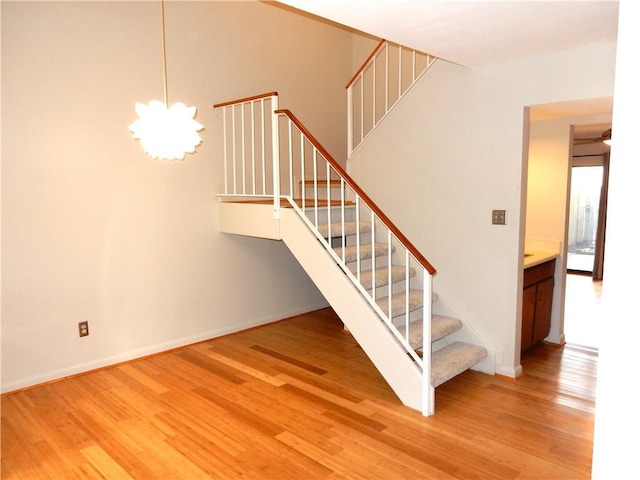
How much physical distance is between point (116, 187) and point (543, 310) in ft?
13.1

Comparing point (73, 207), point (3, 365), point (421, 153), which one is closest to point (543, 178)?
point (421, 153)

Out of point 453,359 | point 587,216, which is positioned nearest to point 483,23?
point 453,359

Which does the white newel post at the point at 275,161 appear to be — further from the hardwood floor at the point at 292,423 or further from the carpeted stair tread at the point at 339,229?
the hardwood floor at the point at 292,423

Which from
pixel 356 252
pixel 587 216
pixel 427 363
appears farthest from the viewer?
pixel 587 216

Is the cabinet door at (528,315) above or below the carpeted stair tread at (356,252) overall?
below

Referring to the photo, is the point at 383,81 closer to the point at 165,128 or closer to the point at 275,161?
the point at 275,161

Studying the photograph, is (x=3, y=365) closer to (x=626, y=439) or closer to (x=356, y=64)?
(x=626, y=439)

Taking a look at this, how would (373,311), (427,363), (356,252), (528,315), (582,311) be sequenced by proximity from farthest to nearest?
(582,311), (528,315), (356,252), (373,311), (427,363)

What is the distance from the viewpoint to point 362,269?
4238mm

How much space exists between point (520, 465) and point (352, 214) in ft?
8.48

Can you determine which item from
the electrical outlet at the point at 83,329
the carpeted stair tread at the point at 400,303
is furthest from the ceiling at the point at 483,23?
the electrical outlet at the point at 83,329

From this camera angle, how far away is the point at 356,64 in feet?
20.1

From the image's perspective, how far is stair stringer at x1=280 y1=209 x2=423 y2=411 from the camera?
10.6 feet

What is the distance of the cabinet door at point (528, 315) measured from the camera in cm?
402
